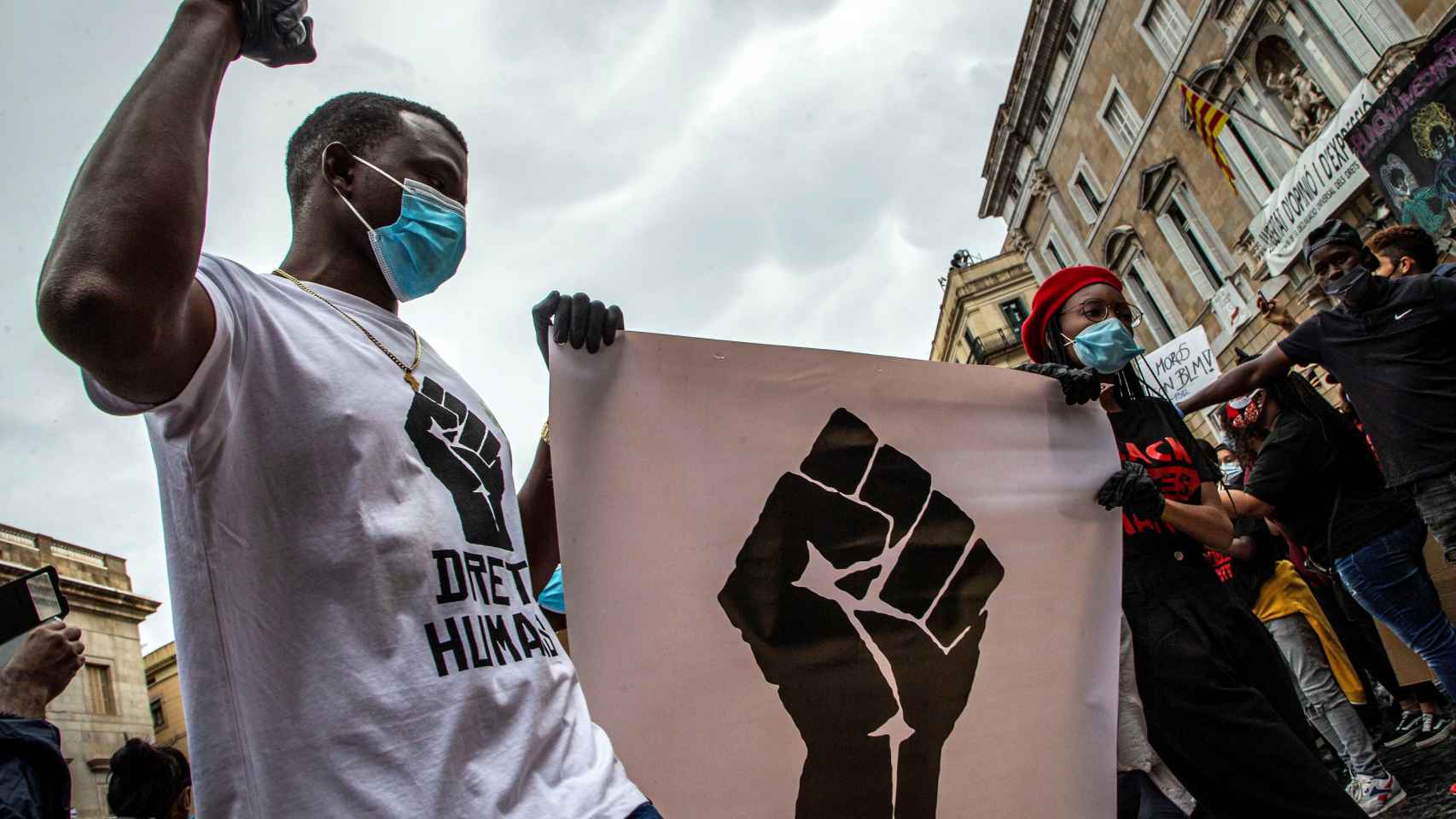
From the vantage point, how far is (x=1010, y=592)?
2.54m

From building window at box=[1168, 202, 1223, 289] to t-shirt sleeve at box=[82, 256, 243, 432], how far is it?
18.0 metres

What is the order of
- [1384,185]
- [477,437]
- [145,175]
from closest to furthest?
[145,175] < [477,437] < [1384,185]

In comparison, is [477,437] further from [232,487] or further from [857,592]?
[857,592]

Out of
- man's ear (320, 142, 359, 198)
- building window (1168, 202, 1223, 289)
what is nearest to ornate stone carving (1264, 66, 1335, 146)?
building window (1168, 202, 1223, 289)

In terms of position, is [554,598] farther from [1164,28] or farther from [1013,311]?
[1013,311]

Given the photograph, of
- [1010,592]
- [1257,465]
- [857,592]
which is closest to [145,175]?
[857,592]

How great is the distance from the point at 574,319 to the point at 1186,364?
963cm

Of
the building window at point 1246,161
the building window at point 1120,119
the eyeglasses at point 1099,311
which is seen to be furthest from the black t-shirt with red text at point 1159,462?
the building window at point 1120,119

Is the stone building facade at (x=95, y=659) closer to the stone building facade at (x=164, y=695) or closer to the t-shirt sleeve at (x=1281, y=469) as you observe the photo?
the stone building facade at (x=164, y=695)

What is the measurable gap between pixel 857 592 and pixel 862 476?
0.33m

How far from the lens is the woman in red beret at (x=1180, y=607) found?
2.12m

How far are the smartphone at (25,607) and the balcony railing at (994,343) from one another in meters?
33.2

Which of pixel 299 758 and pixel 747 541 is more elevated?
pixel 747 541

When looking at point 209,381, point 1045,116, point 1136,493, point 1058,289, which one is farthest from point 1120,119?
point 209,381
